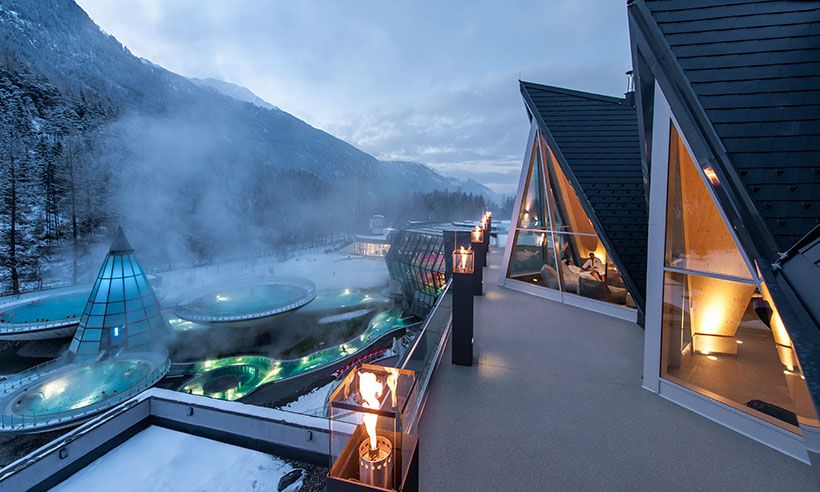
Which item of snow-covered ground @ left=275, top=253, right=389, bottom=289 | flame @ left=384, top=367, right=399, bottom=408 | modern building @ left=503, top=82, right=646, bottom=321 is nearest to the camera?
flame @ left=384, top=367, right=399, bottom=408

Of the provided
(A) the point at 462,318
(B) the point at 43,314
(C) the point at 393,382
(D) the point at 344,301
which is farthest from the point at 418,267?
(B) the point at 43,314

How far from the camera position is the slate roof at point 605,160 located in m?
8.09

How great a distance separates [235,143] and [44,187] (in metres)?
105

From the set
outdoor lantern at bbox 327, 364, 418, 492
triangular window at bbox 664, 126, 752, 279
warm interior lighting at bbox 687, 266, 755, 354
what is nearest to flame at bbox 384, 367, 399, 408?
outdoor lantern at bbox 327, 364, 418, 492

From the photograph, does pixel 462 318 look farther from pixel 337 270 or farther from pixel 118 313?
pixel 337 270

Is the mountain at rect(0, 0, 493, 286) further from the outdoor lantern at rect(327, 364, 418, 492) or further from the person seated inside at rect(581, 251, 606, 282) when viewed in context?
the person seated inside at rect(581, 251, 606, 282)

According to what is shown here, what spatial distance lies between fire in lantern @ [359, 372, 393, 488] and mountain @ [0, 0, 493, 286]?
160 ft

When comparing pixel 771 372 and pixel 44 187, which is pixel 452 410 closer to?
pixel 771 372

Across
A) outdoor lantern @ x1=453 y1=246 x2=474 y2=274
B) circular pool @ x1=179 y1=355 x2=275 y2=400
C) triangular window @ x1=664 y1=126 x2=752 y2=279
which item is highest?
triangular window @ x1=664 y1=126 x2=752 y2=279

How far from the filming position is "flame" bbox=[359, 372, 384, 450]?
2.04m

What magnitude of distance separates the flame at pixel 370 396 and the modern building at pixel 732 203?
3.28 meters

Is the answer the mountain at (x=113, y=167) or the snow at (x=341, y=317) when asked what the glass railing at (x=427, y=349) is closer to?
the snow at (x=341, y=317)

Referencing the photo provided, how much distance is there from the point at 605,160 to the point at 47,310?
3713 cm

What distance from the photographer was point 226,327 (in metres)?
23.7
